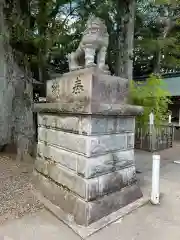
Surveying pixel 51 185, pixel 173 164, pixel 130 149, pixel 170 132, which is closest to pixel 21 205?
pixel 51 185

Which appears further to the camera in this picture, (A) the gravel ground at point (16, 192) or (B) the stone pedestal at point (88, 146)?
(A) the gravel ground at point (16, 192)

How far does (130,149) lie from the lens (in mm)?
3670

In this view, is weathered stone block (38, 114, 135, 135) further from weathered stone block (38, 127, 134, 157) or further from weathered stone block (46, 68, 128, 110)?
weathered stone block (46, 68, 128, 110)

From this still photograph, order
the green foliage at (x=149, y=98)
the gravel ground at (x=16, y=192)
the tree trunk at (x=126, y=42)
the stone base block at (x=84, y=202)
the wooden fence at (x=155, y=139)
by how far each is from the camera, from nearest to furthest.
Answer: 1. the stone base block at (x=84, y=202)
2. the gravel ground at (x=16, y=192)
3. the green foliage at (x=149, y=98)
4. the tree trunk at (x=126, y=42)
5. the wooden fence at (x=155, y=139)

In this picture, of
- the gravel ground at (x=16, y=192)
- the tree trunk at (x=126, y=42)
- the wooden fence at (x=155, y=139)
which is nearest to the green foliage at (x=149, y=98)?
the tree trunk at (x=126, y=42)

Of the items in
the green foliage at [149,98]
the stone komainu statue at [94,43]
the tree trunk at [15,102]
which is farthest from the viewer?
the green foliage at [149,98]

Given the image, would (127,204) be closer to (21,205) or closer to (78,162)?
(78,162)

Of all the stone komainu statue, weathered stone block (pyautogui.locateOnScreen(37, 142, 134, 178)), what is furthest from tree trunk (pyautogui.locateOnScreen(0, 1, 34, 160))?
the stone komainu statue

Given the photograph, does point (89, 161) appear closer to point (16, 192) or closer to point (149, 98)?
point (16, 192)

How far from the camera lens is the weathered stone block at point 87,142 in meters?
2.99

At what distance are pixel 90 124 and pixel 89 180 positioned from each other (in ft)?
2.43

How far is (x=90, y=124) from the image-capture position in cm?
295

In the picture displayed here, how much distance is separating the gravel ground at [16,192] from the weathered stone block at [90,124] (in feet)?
3.95

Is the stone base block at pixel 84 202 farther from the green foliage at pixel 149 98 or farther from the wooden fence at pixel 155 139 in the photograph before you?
the wooden fence at pixel 155 139
